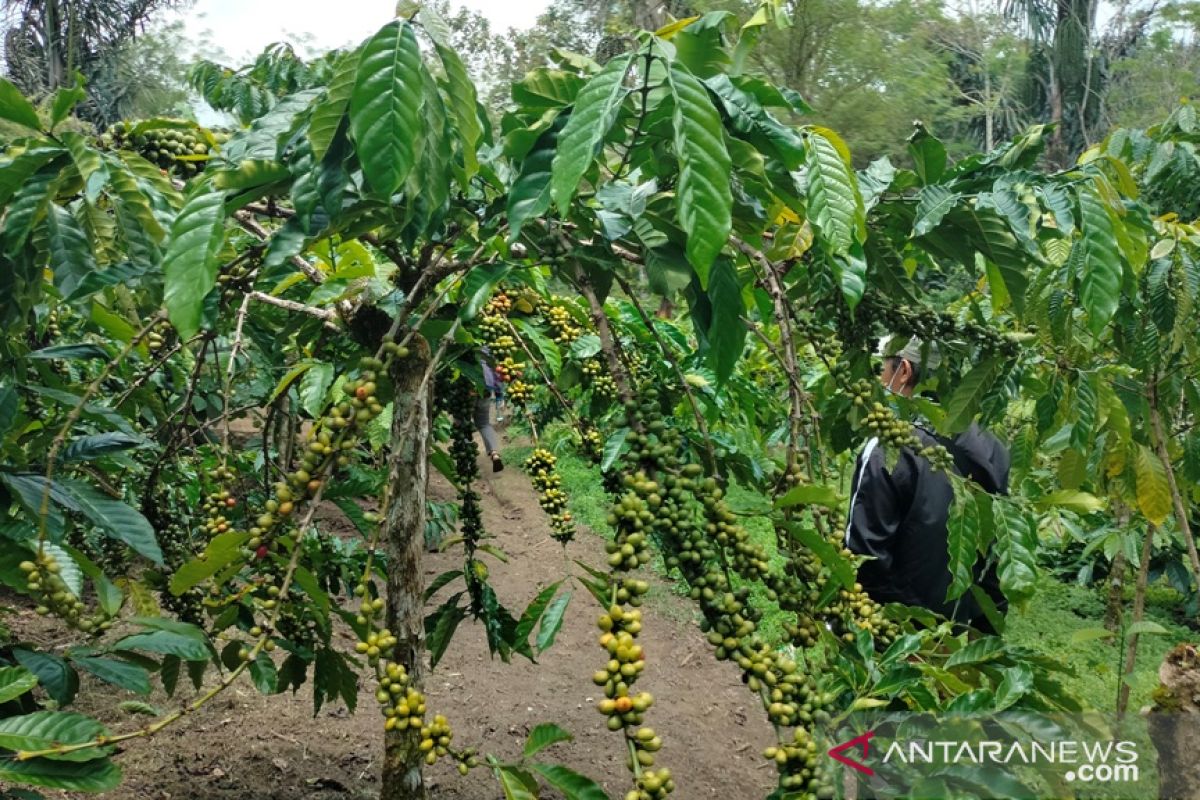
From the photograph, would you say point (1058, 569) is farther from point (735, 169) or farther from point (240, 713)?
point (735, 169)

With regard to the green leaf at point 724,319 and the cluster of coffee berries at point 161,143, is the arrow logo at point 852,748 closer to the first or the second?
the green leaf at point 724,319

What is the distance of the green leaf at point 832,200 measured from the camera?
1.19 m

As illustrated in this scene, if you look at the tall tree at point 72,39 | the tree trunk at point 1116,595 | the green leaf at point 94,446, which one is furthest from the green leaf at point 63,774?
the tall tree at point 72,39

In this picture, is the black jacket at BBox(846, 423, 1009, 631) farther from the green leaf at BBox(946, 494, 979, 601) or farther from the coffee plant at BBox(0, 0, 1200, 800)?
the green leaf at BBox(946, 494, 979, 601)

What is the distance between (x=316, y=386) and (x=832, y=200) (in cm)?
120

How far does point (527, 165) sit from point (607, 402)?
1289mm

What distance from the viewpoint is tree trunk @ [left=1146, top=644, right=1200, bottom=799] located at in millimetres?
2002

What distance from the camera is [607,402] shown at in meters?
2.44

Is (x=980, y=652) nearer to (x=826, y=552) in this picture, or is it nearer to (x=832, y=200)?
(x=826, y=552)

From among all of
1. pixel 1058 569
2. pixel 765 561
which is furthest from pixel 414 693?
pixel 1058 569

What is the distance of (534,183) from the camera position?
46.7 inches

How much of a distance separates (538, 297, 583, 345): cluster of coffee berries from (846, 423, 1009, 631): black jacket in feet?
3.66

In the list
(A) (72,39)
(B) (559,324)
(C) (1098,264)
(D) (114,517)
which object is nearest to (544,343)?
(B) (559,324)

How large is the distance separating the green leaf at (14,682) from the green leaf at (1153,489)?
243cm
